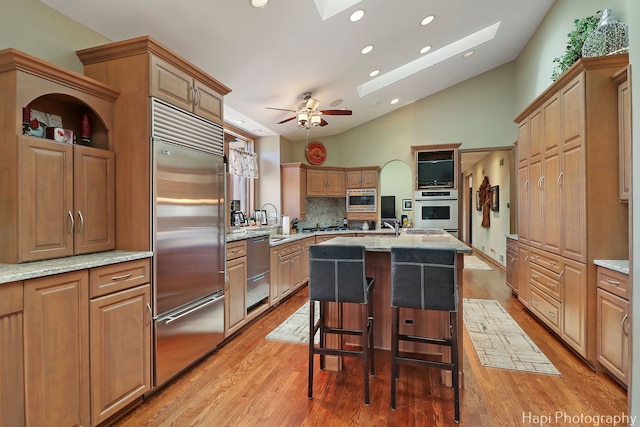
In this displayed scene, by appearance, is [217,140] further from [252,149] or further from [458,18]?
[458,18]

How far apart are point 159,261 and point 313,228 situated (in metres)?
4.35

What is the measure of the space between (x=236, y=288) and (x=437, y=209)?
438cm

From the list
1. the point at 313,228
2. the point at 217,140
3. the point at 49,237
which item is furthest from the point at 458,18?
the point at 49,237

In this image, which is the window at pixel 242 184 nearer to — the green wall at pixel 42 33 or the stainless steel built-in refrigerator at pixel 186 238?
the stainless steel built-in refrigerator at pixel 186 238

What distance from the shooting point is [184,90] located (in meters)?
2.38

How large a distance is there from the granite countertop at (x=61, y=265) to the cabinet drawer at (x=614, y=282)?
325cm

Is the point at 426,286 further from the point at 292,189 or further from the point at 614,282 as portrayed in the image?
the point at 292,189

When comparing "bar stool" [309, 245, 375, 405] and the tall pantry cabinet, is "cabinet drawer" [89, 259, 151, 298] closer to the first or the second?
"bar stool" [309, 245, 375, 405]

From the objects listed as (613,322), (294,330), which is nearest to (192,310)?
(294,330)

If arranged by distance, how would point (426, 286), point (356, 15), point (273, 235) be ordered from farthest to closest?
point (273, 235) < point (356, 15) < point (426, 286)

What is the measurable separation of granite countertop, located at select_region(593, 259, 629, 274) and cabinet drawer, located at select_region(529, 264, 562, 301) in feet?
1.79

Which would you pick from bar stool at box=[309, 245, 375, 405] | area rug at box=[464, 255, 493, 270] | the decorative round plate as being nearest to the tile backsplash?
the decorative round plate

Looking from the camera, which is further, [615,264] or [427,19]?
[427,19]

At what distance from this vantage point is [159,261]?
2139 mm
